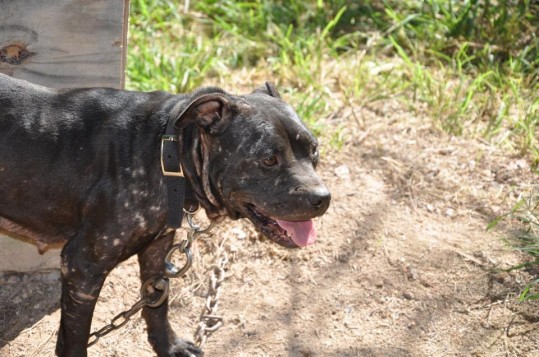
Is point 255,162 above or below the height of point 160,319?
above

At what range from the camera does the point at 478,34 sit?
24.0ft

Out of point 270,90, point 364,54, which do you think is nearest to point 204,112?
point 270,90

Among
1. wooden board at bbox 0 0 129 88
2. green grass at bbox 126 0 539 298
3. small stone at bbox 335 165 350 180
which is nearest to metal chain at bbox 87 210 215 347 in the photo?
wooden board at bbox 0 0 129 88

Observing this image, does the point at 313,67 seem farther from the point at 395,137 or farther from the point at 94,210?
the point at 94,210

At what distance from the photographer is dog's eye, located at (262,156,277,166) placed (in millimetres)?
4020

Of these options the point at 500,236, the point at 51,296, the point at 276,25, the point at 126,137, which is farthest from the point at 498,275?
the point at 276,25

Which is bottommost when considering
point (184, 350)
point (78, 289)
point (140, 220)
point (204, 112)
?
point (184, 350)

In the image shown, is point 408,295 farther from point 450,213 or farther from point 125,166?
point 125,166

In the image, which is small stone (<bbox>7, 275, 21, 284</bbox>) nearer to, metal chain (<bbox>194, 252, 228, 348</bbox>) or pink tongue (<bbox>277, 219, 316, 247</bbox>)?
metal chain (<bbox>194, 252, 228, 348</bbox>)

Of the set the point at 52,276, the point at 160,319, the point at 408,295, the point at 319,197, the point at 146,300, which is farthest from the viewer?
the point at 52,276

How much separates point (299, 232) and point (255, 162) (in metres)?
0.46

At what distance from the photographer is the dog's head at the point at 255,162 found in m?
3.98

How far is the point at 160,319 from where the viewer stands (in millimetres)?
4871

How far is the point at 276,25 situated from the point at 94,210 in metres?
4.04
